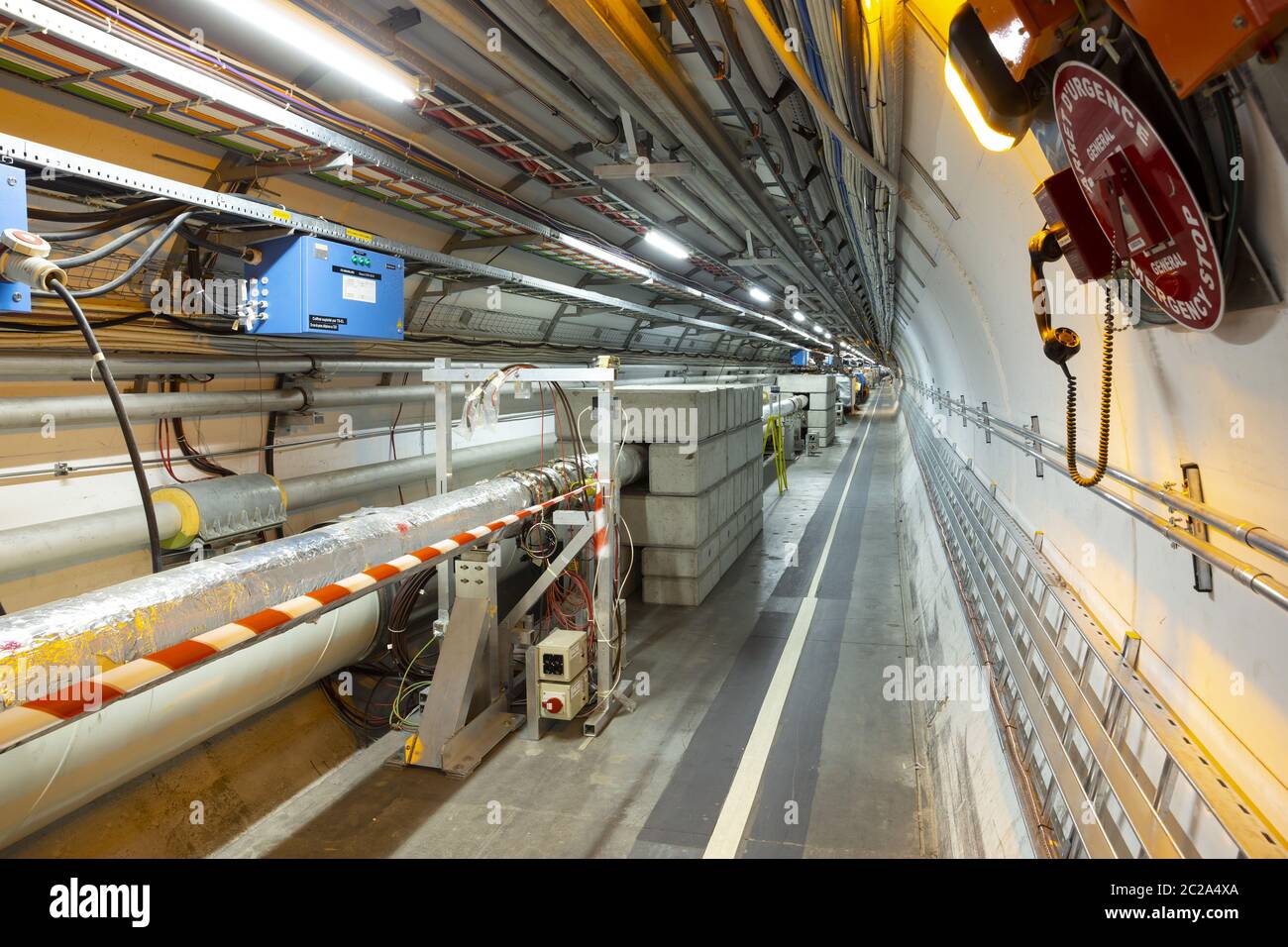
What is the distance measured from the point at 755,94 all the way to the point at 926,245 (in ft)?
5.49

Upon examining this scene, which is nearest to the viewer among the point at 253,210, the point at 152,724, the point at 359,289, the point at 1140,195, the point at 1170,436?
the point at 1140,195

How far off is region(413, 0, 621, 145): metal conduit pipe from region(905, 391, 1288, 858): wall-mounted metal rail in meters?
3.06

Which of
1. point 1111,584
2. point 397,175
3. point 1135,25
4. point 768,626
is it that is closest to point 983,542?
point 1111,584

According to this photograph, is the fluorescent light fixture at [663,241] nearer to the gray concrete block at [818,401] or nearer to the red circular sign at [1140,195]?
the red circular sign at [1140,195]

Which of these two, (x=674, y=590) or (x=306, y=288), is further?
(x=674, y=590)

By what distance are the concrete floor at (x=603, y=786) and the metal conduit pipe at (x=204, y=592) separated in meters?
1.27

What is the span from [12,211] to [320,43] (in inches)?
45.5

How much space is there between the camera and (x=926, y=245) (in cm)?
468

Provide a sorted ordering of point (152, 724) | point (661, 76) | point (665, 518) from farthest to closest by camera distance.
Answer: point (665, 518)
point (661, 76)
point (152, 724)

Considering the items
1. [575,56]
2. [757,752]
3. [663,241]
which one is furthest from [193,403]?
[663,241]

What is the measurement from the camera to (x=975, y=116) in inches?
63.3

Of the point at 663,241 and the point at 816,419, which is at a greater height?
the point at 663,241

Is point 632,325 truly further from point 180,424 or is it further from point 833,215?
point 180,424

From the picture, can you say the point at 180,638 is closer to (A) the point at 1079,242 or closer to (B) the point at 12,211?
(B) the point at 12,211
